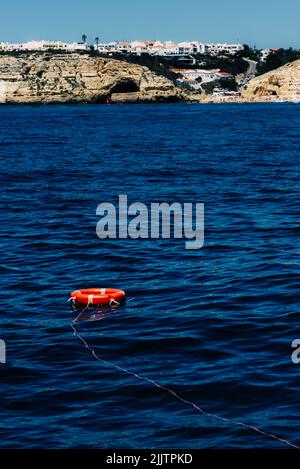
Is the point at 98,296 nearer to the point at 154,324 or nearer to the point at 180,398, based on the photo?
the point at 154,324

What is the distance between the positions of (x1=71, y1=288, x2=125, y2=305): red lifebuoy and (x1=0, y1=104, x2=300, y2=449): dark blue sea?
37 cm

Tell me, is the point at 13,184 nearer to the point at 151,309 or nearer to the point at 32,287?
the point at 32,287

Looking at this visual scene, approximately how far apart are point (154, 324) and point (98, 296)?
2.37 m

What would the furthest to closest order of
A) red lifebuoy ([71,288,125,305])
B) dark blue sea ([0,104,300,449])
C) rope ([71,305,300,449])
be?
red lifebuoy ([71,288,125,305]), dark blue sea ([0,104,300,449]), rope ([71,305,300,449])

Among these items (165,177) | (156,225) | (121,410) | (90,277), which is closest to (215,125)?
(165,177)

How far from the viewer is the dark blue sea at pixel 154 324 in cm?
1370

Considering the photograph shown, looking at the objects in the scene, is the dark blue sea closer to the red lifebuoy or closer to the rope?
the rope

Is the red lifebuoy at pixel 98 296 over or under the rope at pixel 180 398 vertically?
over

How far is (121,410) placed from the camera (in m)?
14.2

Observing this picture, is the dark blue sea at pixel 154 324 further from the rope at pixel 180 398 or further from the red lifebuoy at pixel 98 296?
the red lifebuoy at pixel 98 296

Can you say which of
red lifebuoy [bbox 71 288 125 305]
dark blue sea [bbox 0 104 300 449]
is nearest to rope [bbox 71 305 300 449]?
dark blue sea [bbox 0 104 300 449]

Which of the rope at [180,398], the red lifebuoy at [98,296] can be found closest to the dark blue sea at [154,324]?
the rope at [180,398]

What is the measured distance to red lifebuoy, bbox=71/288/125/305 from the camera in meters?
20.6

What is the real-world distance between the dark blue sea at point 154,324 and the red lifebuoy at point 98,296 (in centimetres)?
37
